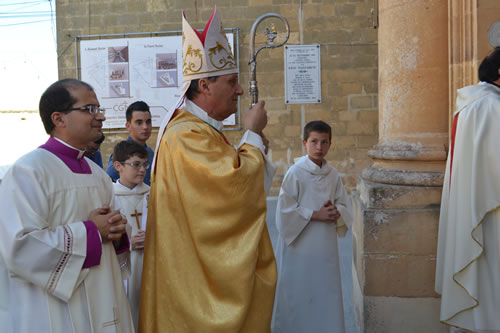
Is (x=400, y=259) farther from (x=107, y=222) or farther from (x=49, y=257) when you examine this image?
(x=49, y=257)

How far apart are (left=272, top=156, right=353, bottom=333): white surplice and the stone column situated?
247 mm

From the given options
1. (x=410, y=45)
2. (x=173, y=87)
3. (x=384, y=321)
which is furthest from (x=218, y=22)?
(x=173, y=87)

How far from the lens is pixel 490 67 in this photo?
282 cm

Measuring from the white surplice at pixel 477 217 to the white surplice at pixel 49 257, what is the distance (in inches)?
77.4

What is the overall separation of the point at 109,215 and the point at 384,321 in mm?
2298

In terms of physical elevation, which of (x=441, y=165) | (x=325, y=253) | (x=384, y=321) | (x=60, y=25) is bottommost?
(x=384, y=321)

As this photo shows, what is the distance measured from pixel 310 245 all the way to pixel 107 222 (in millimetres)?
2074

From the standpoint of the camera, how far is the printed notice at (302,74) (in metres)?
8.91

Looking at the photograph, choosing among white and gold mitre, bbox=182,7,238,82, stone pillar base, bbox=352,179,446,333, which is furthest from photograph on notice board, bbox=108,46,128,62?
white and gold mitre, bbox=182,7,238,82

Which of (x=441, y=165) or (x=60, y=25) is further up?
(x=60, y=25)

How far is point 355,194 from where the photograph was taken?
3961 millimetres

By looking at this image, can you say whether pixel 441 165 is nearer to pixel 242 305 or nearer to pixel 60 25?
pixel 242 305

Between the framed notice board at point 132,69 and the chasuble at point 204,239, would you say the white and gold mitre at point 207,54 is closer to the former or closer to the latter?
the chasuble at point 204,239

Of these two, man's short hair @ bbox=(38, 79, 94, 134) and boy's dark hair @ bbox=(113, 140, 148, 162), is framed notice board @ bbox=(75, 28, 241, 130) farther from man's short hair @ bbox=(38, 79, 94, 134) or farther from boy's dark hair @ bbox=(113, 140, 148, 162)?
man's short hair @ bbox=(38, 79, 94, 134)
